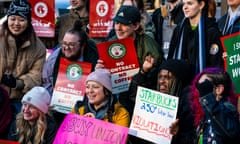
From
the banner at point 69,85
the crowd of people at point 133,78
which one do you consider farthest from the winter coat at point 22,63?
the banner at point 69,85

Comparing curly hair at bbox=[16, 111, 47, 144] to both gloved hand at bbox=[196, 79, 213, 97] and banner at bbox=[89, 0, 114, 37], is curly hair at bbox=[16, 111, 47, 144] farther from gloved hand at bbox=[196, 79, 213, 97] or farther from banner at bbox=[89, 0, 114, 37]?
banner at bbox=[89, 0, 114, 37]

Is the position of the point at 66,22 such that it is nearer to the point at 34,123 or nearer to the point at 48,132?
the point at 34,123

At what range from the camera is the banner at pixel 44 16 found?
316 inches

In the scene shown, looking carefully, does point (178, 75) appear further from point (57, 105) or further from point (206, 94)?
point (57, 105)

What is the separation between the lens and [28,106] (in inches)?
248

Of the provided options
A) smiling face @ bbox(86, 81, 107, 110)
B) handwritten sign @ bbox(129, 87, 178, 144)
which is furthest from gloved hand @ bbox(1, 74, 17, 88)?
handwritten sign @ bbox(129, 87, 178, 144)

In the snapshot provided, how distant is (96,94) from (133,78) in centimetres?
43

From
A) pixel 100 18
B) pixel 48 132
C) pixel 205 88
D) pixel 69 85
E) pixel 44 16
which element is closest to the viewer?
pixel 205 88

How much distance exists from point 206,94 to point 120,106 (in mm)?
1128

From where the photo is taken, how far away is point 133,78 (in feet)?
20.8

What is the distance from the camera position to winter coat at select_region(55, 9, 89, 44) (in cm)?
777

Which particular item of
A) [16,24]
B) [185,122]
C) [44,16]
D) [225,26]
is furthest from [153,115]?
[44,16]

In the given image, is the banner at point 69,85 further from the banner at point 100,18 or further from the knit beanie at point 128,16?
the banner at point 100,18

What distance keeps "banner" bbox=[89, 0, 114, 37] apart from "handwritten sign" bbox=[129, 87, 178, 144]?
2.04m
